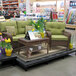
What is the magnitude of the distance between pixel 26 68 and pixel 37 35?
1138 millimetres

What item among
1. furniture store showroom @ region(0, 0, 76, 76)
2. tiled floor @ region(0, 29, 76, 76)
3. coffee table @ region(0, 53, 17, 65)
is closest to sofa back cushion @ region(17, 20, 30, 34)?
furniture store showroom @ region(0, 0, 76, 76)

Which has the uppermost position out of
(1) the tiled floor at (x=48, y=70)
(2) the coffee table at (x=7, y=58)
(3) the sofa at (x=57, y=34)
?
(3) the sofa at (x=57, y=34)

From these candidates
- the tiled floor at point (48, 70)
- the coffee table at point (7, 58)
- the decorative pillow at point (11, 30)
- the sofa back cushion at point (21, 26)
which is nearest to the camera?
the tiled floor at point (48, 70)

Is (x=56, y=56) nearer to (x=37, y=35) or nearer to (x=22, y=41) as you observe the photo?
(x=37, y=35)

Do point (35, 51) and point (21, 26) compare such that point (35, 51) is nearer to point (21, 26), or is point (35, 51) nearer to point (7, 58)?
point (7, 58)

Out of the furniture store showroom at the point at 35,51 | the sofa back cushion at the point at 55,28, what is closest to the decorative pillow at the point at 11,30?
the furniture store showroom at the point at 35,51

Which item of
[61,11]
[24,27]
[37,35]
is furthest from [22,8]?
[37,35]

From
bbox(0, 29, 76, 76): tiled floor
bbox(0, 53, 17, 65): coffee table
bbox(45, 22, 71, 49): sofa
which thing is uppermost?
bbox(45, 22, 71, 49): sofa

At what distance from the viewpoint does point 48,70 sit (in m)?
3.25

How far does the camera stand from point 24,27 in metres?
4.91

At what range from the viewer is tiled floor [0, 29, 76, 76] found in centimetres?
305

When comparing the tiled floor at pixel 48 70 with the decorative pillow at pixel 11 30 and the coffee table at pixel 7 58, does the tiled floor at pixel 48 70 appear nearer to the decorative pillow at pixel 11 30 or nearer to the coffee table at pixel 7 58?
the coffee table at pixel 7 58

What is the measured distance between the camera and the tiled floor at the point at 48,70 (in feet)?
10.0

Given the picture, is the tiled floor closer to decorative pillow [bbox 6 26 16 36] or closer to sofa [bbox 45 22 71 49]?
sofa [bbox 45 22 71 49]
